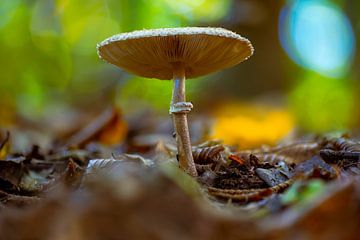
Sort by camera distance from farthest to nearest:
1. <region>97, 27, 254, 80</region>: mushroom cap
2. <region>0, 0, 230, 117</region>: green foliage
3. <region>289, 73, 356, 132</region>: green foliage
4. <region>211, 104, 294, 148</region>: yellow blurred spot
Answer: <region>0, 0, 230, 117</region>: green foliage, <region>289, 73, 356, 132</region>: green foliage, <region>211, 104, 294, 148</region>: yellow blurred spot, <region>97, 27, 254, 80</region>: mushroom cap

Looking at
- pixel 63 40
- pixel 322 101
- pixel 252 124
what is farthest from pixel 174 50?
pixel 63 40

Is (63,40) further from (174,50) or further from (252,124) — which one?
(174,50)

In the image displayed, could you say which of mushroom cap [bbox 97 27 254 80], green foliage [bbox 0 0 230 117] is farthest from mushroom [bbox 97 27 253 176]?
green foliage [bbox 0 0 230 117]

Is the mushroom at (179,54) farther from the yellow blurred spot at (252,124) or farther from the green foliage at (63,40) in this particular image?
the green foliage at (63,40)

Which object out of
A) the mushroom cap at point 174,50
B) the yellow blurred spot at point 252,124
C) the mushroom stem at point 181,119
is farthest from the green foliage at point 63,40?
the mushroom stem at point 181,119

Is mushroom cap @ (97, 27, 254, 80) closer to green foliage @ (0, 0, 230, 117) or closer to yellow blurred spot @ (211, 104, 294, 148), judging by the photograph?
yellow blurred spot @ (211, 104, 294, 148)

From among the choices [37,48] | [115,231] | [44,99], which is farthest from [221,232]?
[37,48]

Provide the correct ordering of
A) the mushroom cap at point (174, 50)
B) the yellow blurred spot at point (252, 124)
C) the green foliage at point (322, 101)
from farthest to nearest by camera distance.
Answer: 1. the green foliage at point (322, 101)
2. the yellow blurred spot at point (252, 124)
3. the mushroom cap at point (174, 50)
